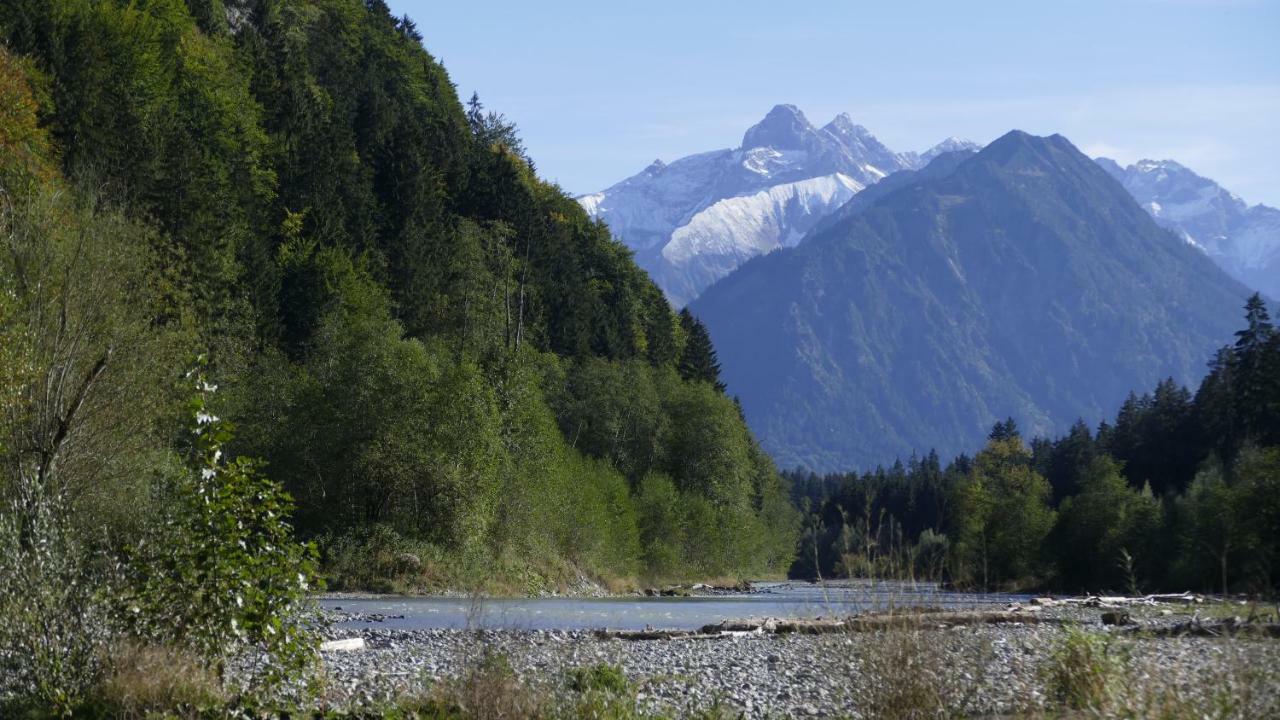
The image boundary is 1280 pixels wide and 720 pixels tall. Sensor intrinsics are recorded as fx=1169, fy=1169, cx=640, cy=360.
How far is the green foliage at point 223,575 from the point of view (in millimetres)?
13523

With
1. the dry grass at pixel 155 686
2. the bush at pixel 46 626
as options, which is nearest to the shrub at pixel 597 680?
the dry grass at pixel 155 686

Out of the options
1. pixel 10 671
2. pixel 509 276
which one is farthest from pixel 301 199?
pixel 10 671

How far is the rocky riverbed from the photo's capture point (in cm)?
1027

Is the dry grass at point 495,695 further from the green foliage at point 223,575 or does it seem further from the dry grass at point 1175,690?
the dry grass at point 1175,690

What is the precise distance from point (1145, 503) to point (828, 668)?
7706 cm

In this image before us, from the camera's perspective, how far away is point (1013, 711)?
12.6 metres

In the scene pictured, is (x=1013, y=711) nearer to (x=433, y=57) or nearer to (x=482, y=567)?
(x=482, y=567)

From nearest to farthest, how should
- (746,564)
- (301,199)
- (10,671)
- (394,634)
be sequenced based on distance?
(10,671)
(394,634)
(301,199)
(746,564)

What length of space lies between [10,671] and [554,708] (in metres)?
6.81

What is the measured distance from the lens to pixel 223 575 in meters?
13.6

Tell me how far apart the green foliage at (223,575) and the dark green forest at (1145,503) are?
21.4ft

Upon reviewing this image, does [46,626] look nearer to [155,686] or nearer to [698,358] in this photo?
[155,686]

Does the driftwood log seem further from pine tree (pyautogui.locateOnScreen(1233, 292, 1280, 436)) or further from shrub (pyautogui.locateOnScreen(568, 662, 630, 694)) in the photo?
pine tree (pyautogui.locateOnScreen(1233, 292, 1280, 436))

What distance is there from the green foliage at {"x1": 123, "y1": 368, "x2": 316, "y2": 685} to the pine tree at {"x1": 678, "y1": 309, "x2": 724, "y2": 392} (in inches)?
4725
